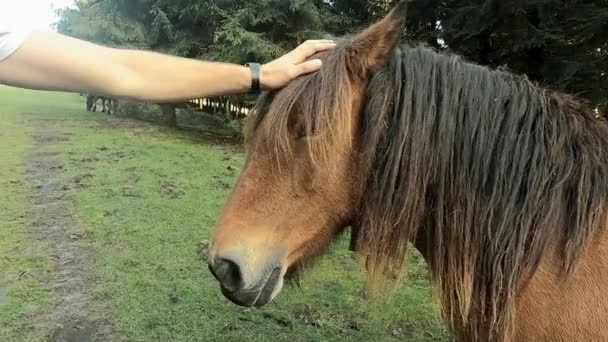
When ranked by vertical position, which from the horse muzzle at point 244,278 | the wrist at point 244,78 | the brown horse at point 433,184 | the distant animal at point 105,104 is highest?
the wrist at point 244,78

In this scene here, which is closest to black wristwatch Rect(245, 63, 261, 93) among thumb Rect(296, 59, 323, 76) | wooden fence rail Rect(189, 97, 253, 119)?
thumb Rect(296, 59, 323, 76)

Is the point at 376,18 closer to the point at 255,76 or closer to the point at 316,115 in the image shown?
the point at 255,76

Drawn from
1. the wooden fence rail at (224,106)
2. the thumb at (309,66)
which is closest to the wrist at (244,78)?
the thumb at (309,66)

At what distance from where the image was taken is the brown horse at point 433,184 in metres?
1.64

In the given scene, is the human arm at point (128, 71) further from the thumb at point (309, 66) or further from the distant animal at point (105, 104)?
the distant animal at point (105, 104)

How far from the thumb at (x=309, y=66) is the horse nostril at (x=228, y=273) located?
749 mm

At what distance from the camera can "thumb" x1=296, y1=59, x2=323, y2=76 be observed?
186cm

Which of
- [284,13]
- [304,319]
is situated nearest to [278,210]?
[304,319]

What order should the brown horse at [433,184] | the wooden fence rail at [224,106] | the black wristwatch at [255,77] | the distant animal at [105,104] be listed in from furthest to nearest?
the distant animal at [105,104], the wooden fence rail at [224,106], the black wristwatch at [255,77], the brown horse at [433,184]

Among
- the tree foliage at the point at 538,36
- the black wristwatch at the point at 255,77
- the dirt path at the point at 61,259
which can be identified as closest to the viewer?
the black wristwatch at the point at 255,77

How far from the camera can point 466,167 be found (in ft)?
5.59

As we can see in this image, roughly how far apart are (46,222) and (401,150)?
6004 millimetres

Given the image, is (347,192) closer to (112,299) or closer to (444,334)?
(444,334)

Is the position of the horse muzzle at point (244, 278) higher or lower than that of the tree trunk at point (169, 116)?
higher
